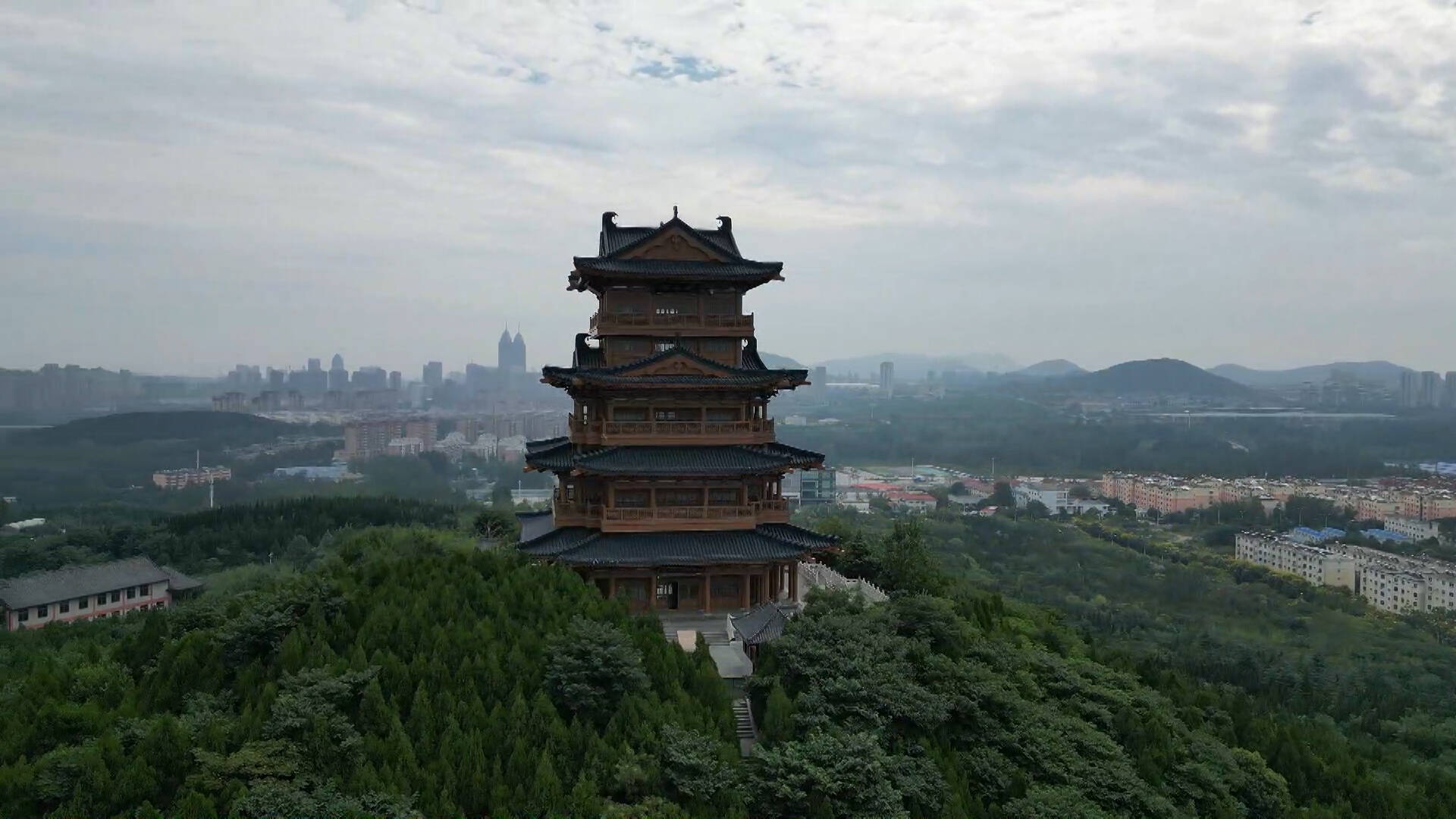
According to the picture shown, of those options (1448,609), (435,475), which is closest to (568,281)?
(1448,609)

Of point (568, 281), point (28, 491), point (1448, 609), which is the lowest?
point (1448, 609)

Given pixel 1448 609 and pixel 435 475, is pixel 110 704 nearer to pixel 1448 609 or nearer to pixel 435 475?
pixel 1448 609

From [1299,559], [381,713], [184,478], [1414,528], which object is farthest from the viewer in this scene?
[184,478]

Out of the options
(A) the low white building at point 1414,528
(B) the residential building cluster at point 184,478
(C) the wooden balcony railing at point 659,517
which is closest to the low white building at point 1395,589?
(A) the low white building at point 1414,528

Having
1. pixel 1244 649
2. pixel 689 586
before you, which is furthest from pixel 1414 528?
pixel 689 586

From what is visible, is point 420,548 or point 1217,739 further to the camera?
point 420,548

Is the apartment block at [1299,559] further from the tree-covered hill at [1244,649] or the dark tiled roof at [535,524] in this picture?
the dark tiled roof at [535,524]

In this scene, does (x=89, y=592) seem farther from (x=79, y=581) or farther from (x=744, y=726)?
(x=744, y=726)
